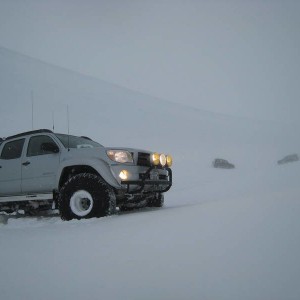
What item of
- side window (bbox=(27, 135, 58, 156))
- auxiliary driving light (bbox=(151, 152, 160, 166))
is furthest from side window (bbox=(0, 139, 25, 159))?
auxiliary driving light (bbox=(151, 152, 160, 166))

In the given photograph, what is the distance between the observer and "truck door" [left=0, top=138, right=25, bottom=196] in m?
5.98

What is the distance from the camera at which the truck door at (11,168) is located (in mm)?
5977

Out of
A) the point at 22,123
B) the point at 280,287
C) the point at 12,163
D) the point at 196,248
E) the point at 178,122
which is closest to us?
the point at 280,287

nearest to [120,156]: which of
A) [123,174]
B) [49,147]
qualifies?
[123,174]

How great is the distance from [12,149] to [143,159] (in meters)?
2.78

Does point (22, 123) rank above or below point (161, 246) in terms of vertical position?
above

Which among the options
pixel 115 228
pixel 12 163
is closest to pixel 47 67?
pixel 12 163

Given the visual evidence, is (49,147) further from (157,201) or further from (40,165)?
(157,201)

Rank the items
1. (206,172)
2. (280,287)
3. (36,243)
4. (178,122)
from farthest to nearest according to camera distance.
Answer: (178,122) < (206,172) < (36,243) < (280,287)

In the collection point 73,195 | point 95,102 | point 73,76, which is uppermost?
point 73,76

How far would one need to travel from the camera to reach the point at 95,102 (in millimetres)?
35500

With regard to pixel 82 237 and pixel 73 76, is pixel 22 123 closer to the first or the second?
pixel 82 237

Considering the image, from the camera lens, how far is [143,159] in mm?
5430

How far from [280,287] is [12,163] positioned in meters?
5.57
